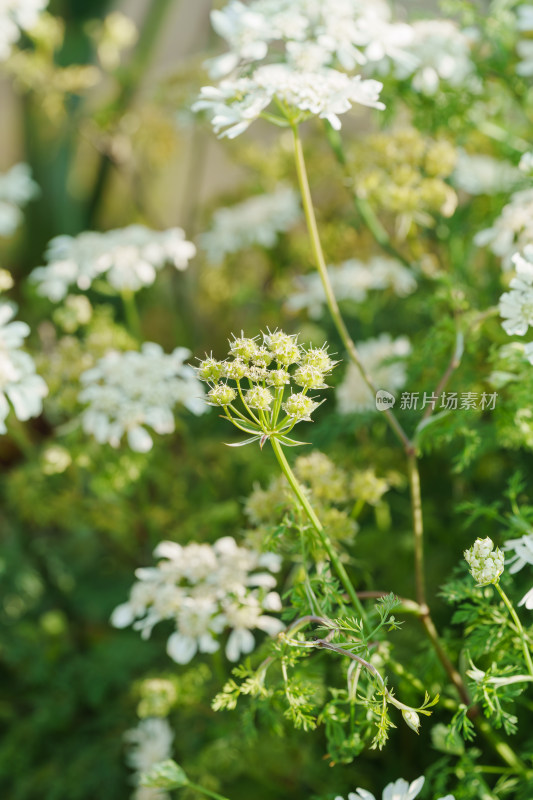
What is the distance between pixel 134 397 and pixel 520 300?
47cm

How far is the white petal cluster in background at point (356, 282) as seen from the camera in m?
1.09

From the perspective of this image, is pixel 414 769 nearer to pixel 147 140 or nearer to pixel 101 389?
pixel 101 389

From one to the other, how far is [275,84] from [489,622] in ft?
1.66

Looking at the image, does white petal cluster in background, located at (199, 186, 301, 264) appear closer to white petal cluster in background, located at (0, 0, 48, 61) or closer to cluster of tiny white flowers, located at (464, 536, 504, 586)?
white petal cluster in background, located at (0, 0, 48, 61)

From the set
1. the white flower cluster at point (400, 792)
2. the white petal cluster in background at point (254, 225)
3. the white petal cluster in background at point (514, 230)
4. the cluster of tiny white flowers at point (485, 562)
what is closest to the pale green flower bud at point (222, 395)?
the cluster of tiny white flowers at point (485, 562)

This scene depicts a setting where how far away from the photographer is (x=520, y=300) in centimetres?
60

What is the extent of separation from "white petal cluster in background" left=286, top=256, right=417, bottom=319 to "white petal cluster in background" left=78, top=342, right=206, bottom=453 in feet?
0.97

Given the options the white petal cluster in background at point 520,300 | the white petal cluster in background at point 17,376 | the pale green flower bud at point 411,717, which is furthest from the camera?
the white petal cluster in background at point 17,376

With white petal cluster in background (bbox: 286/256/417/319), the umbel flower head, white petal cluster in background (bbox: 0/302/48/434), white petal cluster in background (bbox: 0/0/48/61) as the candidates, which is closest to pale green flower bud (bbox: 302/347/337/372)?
the umbel flower head

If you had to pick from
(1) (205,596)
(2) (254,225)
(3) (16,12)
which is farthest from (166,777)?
(3) (16,12)

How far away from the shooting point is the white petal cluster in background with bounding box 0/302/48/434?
0.82 m

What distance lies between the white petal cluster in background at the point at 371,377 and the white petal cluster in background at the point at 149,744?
20.7 inches

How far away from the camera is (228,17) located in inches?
34.6

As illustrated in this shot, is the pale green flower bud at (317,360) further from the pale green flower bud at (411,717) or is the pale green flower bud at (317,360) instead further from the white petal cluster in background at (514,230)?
the white petal cluster in background at (514,230)
